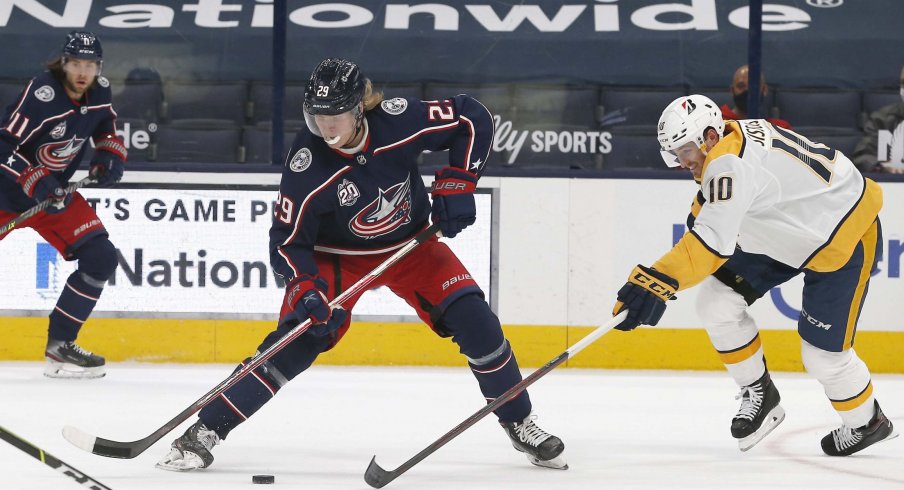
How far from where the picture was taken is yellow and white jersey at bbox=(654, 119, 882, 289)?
3.05 meters

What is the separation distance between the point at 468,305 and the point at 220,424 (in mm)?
672

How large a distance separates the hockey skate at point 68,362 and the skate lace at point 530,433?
212cm

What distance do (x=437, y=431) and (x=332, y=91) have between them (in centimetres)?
129

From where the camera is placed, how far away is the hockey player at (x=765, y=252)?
10.0 feet

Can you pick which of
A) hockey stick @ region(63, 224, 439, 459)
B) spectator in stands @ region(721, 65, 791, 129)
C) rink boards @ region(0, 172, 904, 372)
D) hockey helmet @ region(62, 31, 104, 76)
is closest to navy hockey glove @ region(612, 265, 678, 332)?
hockey stick @ region(63, 224, 439, 459)

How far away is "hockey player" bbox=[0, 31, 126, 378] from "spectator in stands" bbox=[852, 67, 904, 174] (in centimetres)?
287

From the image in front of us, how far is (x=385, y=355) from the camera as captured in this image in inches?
205

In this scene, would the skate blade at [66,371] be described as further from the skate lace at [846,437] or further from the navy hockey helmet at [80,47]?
the skate lace at [846,437]

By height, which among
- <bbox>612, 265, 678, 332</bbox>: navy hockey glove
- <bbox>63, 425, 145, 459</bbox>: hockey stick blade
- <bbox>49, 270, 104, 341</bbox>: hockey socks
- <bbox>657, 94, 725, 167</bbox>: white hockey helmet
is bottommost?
<bbox>49, 270, 104, 341</bbox>: hockey socks

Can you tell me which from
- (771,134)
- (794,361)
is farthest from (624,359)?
(771,134)

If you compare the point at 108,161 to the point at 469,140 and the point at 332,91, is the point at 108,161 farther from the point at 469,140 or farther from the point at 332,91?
the point at 332,91

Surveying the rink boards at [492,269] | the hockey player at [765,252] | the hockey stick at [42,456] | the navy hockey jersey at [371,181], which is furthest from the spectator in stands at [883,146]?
the hockey stick at [42,456]

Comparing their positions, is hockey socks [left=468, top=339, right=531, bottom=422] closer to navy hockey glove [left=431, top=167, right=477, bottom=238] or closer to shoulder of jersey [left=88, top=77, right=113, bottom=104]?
navy hockey glove [left=431, top=167, right=477, bottom=238]

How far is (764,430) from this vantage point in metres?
3.50
